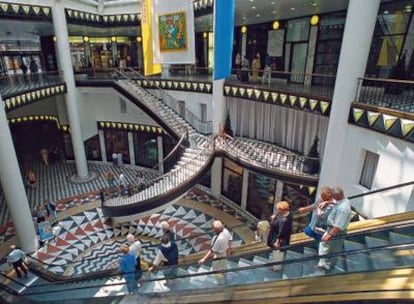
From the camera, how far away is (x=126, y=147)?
18.2 m

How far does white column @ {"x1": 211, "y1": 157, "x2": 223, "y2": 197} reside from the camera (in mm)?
13984

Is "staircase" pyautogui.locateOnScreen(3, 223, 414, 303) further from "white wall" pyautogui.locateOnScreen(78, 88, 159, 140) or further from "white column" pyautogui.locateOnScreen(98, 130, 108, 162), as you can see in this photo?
"white column" pyautogui.locateOnScreen(98, 130, 108, 162)

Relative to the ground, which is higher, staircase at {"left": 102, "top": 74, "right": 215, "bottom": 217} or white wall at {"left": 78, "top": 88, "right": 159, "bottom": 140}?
white wall at {"left": 78, "top": 88, "right": 159, "bottom": 140}

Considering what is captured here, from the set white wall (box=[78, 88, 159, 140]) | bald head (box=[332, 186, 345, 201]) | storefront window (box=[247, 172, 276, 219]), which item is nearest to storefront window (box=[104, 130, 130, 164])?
white wall (box=[78, 88, 159, 140])

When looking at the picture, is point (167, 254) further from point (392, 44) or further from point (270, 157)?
point (392, 44)

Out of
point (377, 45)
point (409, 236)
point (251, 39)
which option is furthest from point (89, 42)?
point (409, 236)

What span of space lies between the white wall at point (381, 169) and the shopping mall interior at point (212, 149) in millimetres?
33

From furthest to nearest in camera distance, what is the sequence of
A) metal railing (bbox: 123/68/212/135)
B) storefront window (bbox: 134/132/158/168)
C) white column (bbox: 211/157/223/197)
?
1. storefront window (bbox: 134/132/158/168)
2. white column (bbox: 211/157/223/197)
3. metal railing (bbox: 123/68/212/135)

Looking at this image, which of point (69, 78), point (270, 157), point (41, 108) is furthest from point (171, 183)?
point (41, 108)

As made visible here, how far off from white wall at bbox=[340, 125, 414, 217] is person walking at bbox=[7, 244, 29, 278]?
902cm

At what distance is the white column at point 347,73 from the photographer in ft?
22.4

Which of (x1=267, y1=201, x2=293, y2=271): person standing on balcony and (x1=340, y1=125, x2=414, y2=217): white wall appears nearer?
(x1=267, y1=201, x2=293, y2=271): person standing on balcony

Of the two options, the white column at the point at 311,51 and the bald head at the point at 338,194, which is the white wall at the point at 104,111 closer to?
the white column at the point at 311,51

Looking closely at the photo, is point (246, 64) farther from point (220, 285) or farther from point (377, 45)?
point (220, 285)
